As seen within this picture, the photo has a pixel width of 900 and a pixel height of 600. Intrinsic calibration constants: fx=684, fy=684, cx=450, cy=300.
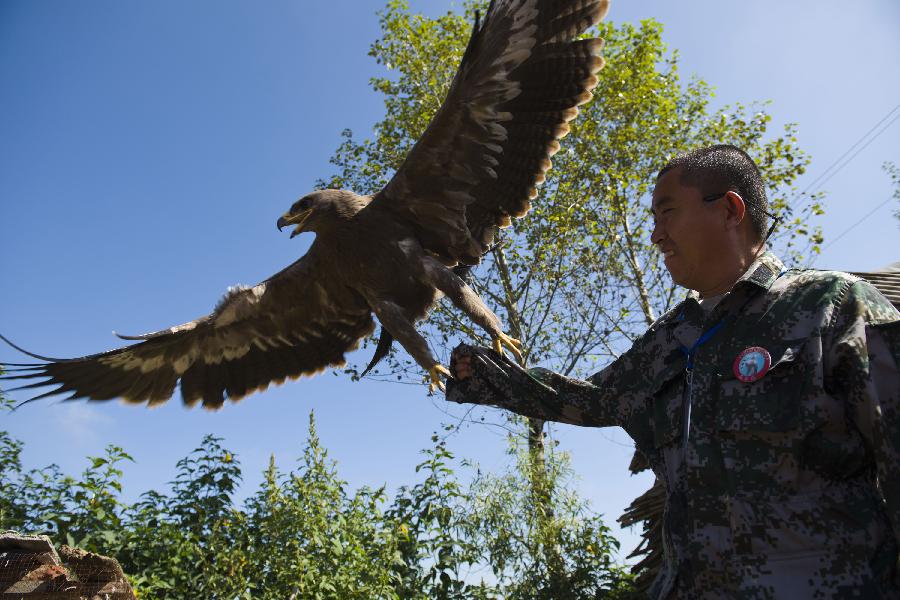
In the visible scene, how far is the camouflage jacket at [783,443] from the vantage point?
147 centimetres

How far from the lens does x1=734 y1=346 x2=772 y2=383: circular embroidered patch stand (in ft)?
5.43

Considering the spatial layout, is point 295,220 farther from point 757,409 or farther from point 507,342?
point 757,409

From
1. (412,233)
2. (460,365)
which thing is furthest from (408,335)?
(460,365)

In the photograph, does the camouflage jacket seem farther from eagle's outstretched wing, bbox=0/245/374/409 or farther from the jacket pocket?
eagle's outstretched wing, bbox=0/245/374/409

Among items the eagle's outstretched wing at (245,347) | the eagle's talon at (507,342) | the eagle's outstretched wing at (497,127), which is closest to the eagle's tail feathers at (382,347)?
the eagle's outstretched wing at (245,347)

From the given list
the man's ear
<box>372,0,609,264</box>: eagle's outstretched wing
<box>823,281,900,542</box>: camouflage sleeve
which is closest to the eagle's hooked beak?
<box>372,0,609,264</box>: eagle's outstretched wing

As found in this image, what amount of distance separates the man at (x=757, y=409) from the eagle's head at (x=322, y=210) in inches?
118

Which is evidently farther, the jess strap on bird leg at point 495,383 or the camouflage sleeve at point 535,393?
the jess strap on bird leg at point 495,383

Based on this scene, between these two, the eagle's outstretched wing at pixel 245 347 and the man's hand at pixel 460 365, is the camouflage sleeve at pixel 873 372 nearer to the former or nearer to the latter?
the man's hand at pixel 460 365

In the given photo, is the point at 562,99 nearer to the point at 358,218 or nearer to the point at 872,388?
the point at 358,218

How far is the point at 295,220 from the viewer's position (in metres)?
4.89

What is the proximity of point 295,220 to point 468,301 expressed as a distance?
1561 mm

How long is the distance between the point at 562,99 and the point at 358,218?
162 centimetres

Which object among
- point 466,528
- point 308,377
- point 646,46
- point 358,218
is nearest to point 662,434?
point 358,218
